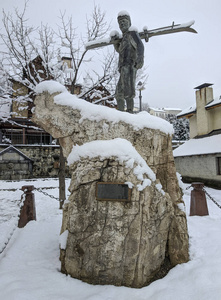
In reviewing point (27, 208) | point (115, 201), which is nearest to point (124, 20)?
point (115, 201)

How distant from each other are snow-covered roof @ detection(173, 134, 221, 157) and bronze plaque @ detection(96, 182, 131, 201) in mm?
8753

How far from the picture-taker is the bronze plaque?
2.72 meters

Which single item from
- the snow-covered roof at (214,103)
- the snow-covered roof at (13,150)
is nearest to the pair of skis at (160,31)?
the snow-covered roof at (214,103)

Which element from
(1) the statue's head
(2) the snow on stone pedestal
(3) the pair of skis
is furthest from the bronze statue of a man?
(2) the snow on stone pedestal

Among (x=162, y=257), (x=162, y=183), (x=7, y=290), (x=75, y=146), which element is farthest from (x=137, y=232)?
(x=7, y=290)

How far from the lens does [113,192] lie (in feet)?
8.95

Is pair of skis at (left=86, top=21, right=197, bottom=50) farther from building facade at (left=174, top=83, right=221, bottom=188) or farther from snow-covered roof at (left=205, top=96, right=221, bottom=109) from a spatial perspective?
snow-covered roof at (left=205, top=96, right=221, bottom=109)

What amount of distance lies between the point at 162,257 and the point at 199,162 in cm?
949

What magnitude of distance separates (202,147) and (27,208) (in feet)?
32.2

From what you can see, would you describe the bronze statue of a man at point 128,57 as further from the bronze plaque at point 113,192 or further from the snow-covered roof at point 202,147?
the snow-covered roof at point 202,147

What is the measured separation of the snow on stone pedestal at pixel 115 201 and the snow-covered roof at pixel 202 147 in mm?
8168

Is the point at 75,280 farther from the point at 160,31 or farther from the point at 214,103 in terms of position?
the point at 214,103

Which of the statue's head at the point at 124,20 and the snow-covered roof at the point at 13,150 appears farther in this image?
the snow-covered roof at the point at 13,150

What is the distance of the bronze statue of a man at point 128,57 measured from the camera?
4164 millimetres
